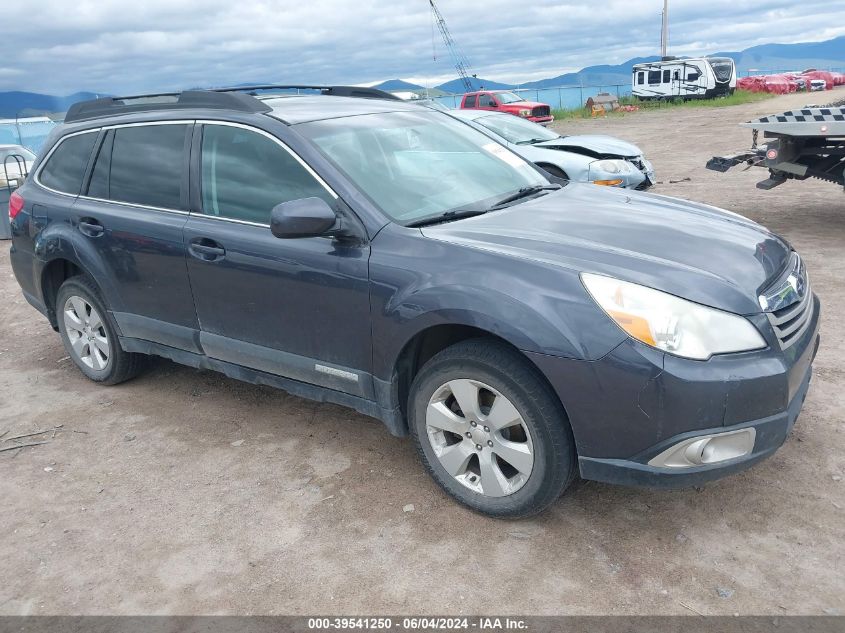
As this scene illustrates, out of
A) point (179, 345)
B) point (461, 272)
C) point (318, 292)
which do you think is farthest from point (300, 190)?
point (179, 345)

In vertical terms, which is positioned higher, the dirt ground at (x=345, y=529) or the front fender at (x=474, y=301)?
the front fender at (x=474, y=301)

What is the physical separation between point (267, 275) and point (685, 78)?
1515 inches

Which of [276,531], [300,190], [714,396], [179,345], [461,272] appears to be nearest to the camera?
[714,396]

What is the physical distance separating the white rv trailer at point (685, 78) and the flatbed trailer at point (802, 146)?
1259 inches

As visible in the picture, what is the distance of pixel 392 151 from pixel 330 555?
1.98m

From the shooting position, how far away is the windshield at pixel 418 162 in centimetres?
351

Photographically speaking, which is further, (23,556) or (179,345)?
(179,345)

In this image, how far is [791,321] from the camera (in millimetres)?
2963

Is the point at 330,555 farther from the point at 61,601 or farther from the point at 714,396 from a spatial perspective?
the point at 714,396

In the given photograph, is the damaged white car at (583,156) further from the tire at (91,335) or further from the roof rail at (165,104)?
the tire at (91,335)

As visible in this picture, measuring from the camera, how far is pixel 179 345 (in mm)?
4234

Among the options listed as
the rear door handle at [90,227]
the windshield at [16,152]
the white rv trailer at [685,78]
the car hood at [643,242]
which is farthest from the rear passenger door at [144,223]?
the white rv trailer at [685,78]

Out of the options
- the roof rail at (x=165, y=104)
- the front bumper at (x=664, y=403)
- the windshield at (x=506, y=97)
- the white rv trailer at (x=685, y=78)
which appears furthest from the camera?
the white rv trailer at (x=685, y=78)

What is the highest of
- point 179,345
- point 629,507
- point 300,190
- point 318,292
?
point 300,190
